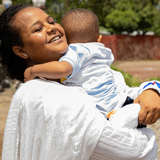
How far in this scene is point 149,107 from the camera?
140 centimetres

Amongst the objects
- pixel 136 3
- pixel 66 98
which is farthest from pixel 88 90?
pixel 136 3

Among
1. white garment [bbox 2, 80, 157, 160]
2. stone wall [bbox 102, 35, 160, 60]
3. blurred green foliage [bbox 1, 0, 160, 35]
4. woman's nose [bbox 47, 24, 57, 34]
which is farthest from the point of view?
blurred green foliage [bbox 1, 0, 160, 35]

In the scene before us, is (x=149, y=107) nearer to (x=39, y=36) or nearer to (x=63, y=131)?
(x=63, y=131)

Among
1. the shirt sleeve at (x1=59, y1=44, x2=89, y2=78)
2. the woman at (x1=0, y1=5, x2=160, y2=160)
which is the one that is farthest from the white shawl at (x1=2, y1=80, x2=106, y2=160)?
the shirt sleeve at (x1=59, y1=44, x2=89, y2=78)

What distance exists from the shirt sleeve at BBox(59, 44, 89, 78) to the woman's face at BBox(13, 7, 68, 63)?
42 mm

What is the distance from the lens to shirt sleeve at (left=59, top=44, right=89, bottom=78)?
1.42 m

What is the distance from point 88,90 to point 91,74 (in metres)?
0.08

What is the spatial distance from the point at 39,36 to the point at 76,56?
8.0 inches

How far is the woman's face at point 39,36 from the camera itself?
1.47 meters

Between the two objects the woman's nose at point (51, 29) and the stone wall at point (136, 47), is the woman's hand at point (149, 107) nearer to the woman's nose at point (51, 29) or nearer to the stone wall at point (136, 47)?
the woman's nose at point (51, 29)

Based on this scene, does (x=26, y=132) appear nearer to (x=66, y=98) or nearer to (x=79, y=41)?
(x=66, y=98)

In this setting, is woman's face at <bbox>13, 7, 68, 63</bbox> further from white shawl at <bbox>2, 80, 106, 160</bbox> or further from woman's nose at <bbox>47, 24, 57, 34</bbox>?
white shawl at <bbox>2, 80, 106, 160</bbox>

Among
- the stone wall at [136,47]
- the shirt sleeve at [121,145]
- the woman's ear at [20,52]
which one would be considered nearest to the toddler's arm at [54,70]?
the woman's ear at [20,52]

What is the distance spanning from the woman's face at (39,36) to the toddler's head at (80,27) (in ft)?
0.16
